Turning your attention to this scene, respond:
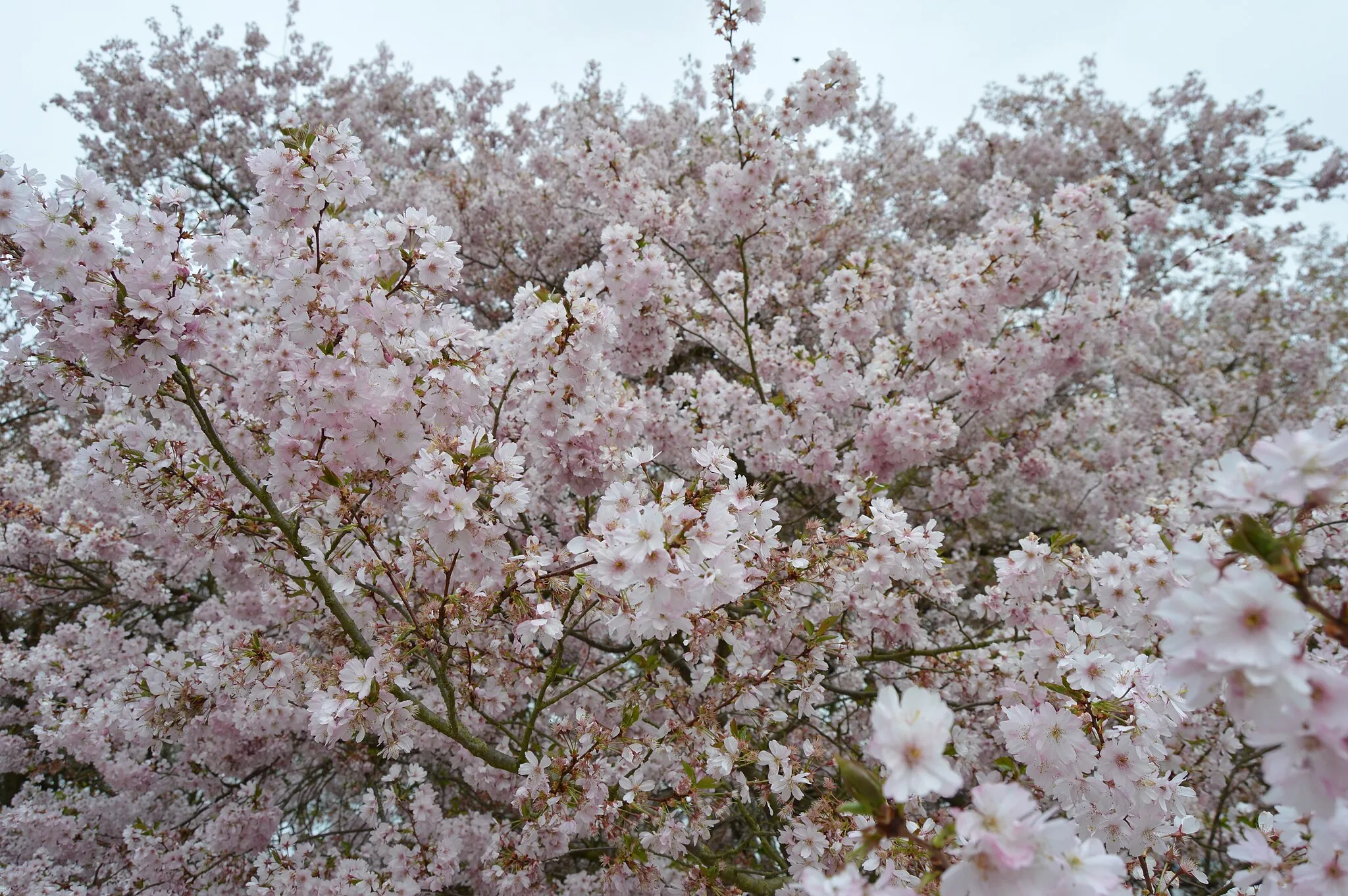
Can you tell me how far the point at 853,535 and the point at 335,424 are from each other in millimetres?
2240

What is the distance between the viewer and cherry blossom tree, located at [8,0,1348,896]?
180 cm

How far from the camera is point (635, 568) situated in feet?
5.98

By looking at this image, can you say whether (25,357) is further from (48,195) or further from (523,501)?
(523,501)

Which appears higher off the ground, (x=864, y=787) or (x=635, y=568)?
(x=635, y=568)

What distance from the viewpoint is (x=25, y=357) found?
252 centimetres

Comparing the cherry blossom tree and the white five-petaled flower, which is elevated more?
the cherry blossom tree

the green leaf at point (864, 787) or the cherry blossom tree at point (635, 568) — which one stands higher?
the cherry blossom tree at point (635, 568)

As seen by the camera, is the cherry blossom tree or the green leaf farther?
the cherry blossom tree

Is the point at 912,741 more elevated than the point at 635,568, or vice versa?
the point at 635,568

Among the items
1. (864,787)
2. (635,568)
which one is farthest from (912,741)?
(635,568)

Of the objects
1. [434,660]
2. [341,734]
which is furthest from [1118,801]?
[341,734]

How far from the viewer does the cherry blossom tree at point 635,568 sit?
5.92ft

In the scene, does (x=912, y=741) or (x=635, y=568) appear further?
(x=635, y=568)

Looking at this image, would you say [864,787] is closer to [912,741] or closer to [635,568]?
[912,741]
